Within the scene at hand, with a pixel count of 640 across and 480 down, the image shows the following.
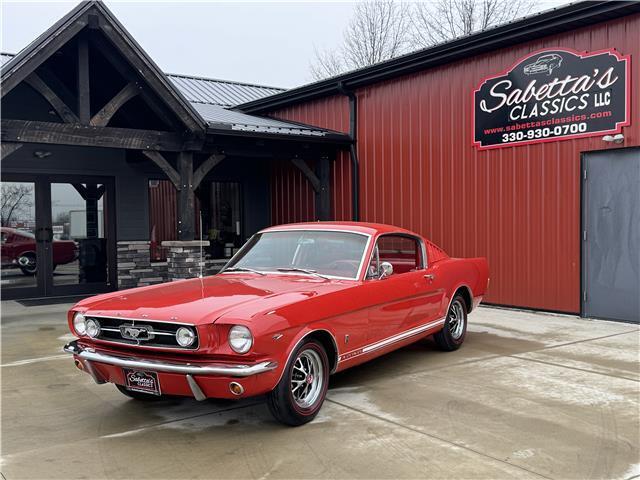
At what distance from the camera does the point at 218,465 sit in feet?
12.0

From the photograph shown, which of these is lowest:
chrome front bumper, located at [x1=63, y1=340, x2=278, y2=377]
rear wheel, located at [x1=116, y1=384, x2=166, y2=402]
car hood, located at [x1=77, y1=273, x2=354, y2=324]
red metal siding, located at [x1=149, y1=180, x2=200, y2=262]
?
rear wheel, located at [x1=116, y1=384, x2=166, y2=402]

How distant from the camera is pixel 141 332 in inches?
161

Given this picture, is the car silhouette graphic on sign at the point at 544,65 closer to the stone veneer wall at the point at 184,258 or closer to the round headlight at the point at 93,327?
the stone veneer wall at the point at 184,258

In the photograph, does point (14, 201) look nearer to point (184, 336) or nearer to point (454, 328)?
point (454, 328)

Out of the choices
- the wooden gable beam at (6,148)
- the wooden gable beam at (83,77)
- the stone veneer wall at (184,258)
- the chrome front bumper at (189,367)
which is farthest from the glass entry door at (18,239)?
the chrome front bumper at (189,367)

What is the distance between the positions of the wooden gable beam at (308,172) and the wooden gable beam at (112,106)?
3834 millimetres

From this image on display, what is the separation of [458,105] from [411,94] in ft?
3.95

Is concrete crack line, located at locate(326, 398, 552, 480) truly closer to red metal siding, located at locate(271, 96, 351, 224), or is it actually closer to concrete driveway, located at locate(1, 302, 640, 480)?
concrete driveway, located at locate(1, 302, 640, 480)

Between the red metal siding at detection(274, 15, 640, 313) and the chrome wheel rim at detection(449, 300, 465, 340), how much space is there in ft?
10.2

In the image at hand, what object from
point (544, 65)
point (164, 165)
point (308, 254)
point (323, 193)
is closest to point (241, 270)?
point (308, 254)

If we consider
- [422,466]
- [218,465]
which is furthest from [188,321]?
[422,466]

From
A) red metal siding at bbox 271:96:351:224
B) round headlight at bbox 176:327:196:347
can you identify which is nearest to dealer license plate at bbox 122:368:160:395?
round headlight at bbox 176:327:196:347

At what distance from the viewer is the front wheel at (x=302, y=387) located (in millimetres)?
4090

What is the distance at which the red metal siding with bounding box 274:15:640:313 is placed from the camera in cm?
907
